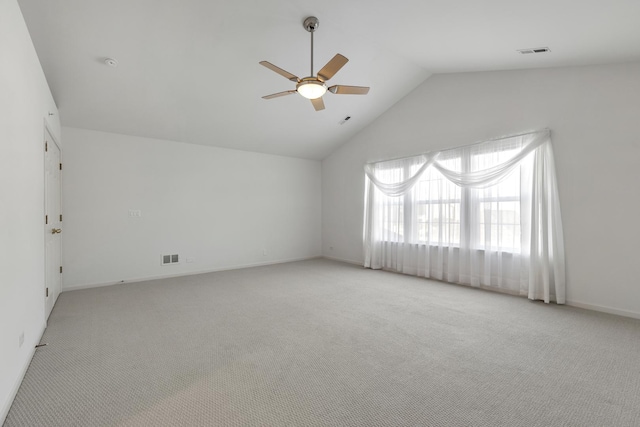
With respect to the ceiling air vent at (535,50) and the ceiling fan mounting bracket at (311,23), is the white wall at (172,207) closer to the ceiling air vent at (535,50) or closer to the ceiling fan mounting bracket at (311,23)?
the ceiling fan mounting bracket at (311,23)

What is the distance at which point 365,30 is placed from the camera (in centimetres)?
366

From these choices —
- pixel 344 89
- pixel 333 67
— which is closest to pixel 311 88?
pixel 333 67

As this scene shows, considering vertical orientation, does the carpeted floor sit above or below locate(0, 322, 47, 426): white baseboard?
below

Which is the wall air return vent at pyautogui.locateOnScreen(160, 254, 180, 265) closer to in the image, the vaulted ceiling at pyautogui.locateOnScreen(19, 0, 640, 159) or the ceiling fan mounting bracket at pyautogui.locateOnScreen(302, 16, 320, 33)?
the vaulted ceiling at pyautogui.locateOnScreen(19, 0, 640, 159)

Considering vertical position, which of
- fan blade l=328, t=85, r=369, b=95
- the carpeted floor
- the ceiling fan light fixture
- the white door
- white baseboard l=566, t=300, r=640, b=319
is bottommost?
the carpeted floor

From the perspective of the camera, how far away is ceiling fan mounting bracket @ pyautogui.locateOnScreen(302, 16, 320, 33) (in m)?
3.41

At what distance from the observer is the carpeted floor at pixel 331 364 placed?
1.79 m

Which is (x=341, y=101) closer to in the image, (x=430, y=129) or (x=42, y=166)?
(x=430, y=129)

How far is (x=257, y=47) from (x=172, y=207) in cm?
330

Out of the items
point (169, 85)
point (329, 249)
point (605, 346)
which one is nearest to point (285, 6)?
point (169, 85)

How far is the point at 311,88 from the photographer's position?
10.2ft

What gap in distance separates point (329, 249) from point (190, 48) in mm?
5190

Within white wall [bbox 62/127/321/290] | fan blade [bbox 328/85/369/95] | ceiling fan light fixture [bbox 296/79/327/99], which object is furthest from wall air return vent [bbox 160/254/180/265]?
fan blade [bbox 328/85/369/95]

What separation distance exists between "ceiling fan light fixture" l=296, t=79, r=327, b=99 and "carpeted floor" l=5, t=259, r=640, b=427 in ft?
8.09
